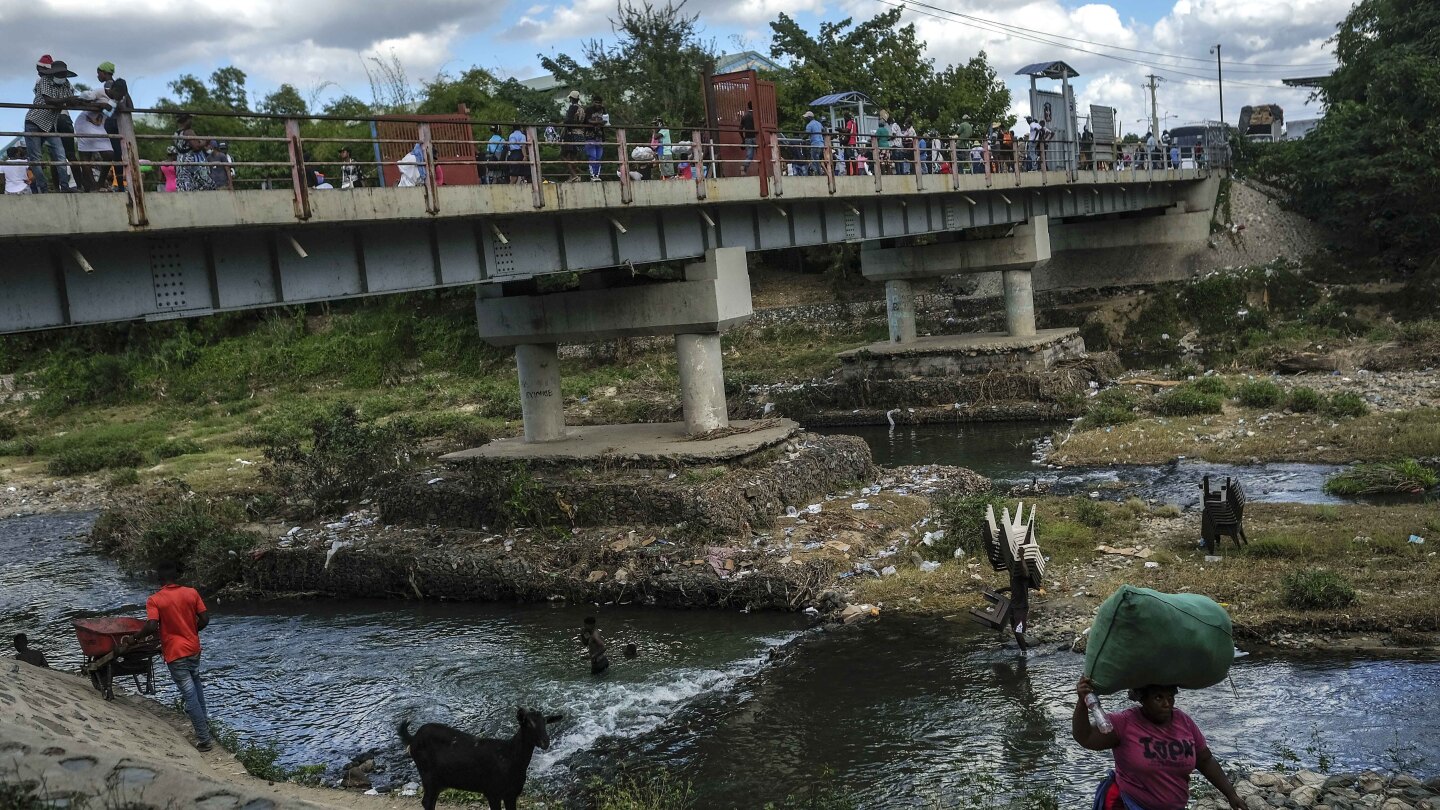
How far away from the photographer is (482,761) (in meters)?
9.12

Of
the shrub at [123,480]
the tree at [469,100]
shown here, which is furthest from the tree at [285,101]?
the shrub at [123,480]

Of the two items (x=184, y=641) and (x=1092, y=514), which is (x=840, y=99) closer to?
(x=1092, y=514)

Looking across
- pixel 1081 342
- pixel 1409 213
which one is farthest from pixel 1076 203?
pixel 1409 213

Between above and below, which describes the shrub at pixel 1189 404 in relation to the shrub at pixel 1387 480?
above

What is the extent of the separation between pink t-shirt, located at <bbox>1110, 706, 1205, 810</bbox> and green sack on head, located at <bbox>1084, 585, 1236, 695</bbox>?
0.97 ft

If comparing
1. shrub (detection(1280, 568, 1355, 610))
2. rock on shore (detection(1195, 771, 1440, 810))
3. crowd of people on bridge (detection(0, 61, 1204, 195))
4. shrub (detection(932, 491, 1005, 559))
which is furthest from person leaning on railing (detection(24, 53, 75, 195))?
shrub (detection(1280, 568, 1355, 610))

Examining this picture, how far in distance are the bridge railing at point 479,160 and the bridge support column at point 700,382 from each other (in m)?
3.05

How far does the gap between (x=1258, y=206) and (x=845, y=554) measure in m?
37.1

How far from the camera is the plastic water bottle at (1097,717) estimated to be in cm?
596

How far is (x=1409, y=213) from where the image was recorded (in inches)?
1535

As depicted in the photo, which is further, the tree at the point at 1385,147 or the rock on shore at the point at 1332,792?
the tree at the point at 1385,147

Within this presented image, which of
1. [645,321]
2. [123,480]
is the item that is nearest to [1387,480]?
[645,321]

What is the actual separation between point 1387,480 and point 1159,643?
15651mm

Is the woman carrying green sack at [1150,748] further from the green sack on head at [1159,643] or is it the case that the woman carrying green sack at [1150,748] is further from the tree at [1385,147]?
the tree at [1385,147]
